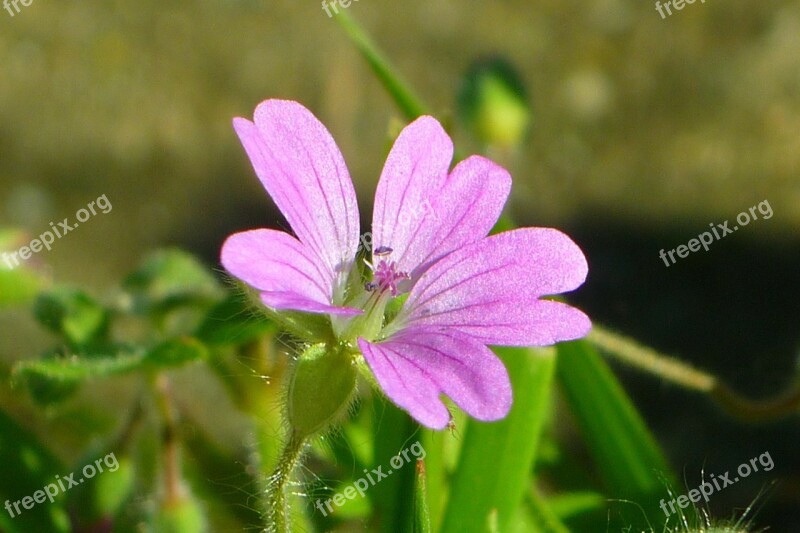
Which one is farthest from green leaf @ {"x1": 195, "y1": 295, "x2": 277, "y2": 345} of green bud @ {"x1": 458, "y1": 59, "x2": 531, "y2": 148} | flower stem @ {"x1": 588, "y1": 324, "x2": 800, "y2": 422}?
green bud @ {"x1": 458, "y1": 59, "x2": 531, "y2": 148}

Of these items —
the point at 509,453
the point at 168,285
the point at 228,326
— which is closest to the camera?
the point at 509,453

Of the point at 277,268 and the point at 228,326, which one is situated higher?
the point at 228,326

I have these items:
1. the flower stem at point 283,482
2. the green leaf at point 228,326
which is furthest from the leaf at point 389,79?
the flower stem at point 283,482

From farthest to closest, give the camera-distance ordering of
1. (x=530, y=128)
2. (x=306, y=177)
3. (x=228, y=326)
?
(x=530, y=128) → (x=228, y=326) → (x=306, y=177)

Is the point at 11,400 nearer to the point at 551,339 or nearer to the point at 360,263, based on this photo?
the point at 360,263

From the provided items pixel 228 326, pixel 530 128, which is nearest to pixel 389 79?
pixel 228 326

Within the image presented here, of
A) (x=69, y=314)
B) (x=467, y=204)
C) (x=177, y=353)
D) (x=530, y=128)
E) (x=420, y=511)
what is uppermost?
(x=530, y=128)

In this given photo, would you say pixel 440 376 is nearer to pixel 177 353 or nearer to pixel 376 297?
pixel 376 297
